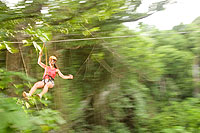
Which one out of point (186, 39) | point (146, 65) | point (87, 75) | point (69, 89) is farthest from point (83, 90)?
point (186, 39)

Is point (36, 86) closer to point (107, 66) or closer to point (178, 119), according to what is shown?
point (107, 66)

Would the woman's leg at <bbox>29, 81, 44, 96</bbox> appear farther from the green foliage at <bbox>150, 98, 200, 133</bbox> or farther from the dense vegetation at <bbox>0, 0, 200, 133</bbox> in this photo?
the green foliage at <bbox>150, 98, 200, 133</bbox>

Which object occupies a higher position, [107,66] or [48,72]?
[48,72]

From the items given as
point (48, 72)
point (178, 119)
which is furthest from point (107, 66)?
point (48, 72)

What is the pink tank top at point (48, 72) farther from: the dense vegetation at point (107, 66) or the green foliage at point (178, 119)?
the green foliage at point (178, 119)

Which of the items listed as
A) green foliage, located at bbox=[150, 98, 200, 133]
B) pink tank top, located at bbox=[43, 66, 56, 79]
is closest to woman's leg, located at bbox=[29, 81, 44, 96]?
pink tank top, located at bbox=[43, 66, 56, 79]

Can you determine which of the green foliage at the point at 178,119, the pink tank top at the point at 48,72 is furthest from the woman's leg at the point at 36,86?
the green foliage at the point at 178,119

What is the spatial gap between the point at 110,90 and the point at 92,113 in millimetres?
570

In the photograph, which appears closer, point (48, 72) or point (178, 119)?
point (48, 72)

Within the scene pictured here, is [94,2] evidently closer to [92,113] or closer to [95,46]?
[95,46]

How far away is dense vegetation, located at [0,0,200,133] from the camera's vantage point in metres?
2.27

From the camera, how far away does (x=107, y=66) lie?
3.89 metres

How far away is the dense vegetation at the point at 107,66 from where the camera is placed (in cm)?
227

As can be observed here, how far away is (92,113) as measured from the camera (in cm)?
402
